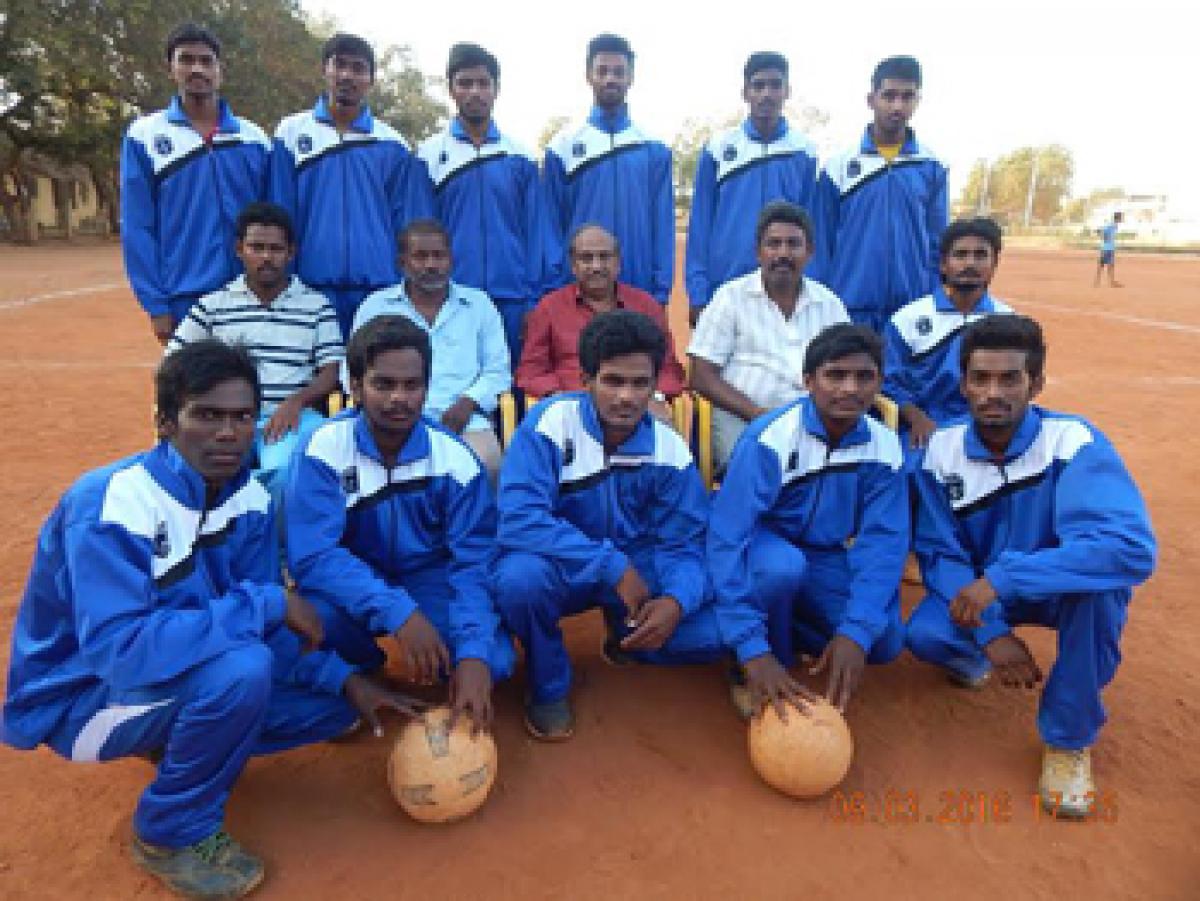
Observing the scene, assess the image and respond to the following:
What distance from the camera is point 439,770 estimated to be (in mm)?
2527

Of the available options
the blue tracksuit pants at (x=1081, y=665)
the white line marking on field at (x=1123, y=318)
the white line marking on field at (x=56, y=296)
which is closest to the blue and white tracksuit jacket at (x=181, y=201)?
the blue tracksuit pants at (x=1081, y=665)

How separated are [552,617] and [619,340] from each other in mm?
1086

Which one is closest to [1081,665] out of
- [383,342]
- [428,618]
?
[428,618]

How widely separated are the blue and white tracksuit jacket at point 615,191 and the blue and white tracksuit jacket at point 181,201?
70.3 inches

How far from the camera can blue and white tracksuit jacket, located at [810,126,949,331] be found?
498 centimetres

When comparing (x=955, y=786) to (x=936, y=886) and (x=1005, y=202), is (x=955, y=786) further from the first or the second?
(x=1005, y=202)

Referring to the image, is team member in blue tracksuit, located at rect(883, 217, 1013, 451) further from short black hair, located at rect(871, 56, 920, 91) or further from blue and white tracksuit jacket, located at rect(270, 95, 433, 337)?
blue and white tracksuit jacket, located at rect(270, 95, 433, 337)

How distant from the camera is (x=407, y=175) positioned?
4789 millimetres

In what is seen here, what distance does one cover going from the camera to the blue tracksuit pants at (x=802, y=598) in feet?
10.2

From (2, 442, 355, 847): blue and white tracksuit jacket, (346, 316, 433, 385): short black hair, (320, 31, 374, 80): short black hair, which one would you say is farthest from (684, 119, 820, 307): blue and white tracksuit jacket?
(2, 442, 355, 847): blue and white tracksuit jacket

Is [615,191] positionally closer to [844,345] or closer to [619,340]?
[619,340]

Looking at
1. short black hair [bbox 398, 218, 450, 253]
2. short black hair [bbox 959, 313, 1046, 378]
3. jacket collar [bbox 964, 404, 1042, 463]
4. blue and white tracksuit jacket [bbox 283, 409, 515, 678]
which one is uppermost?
short black hair [bbox 398, 218, 450, 253]

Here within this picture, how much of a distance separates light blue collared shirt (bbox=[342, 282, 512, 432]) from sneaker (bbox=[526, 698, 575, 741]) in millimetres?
1525

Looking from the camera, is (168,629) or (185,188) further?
(185,188)
